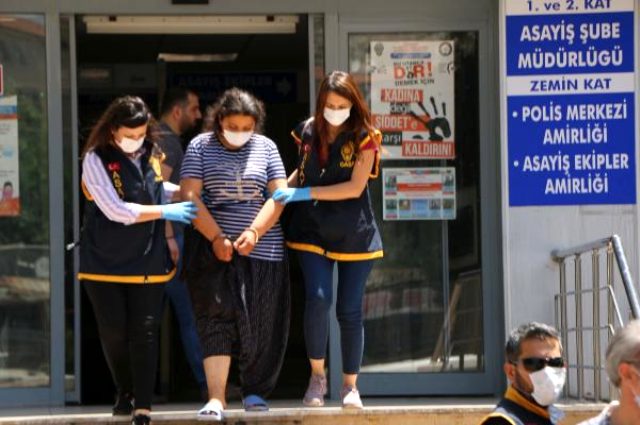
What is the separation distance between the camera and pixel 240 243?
7.35m

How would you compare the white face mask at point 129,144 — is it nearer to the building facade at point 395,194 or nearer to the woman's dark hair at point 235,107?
the woman's dark hair at point 235,107

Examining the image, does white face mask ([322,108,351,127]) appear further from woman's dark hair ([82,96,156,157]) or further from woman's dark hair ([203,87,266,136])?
woman's dark hair ([82,96,156,157])

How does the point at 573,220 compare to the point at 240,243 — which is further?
→ the point at 573,220

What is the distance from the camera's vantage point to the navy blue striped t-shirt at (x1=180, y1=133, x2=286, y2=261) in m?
7.54

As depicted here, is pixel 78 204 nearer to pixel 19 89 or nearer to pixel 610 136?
pixel 19 89

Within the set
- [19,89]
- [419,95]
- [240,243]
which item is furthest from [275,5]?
[240,243]

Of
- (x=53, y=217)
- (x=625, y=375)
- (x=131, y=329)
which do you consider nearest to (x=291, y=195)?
(x=131, y=329)

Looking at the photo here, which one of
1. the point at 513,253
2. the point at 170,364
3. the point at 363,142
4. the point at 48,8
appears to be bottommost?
the point at 170,364

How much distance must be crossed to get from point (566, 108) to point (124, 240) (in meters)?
3.14

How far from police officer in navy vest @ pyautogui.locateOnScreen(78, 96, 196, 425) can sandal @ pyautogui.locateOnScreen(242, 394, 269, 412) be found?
0.54m

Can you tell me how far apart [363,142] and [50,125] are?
2306 mm

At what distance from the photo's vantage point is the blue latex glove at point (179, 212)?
24.0ft

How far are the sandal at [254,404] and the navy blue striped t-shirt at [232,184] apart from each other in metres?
0.75

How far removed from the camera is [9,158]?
8852mm
